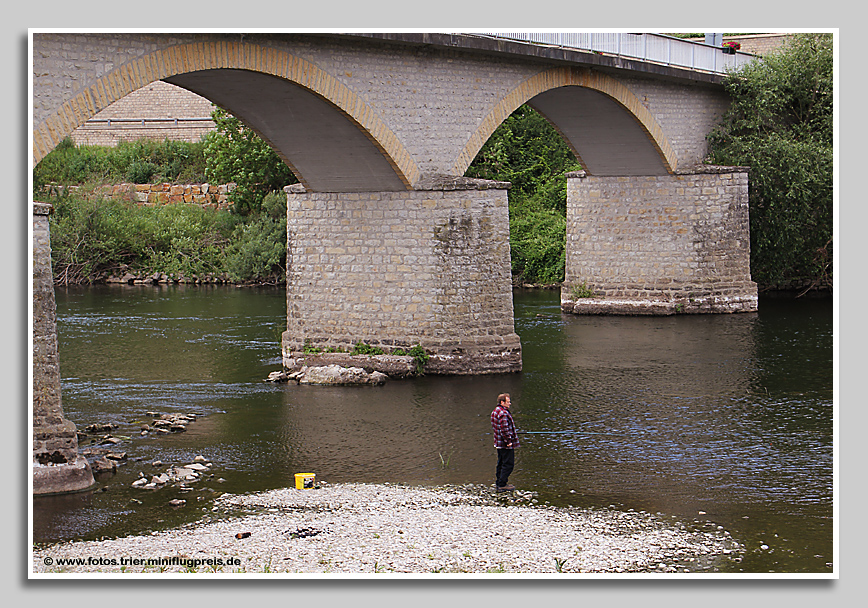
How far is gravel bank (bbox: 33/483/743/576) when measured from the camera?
26.9ft

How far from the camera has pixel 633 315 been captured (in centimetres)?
2464

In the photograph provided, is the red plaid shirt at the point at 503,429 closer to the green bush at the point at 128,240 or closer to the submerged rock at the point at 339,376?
the submerged rock at the point at 339,376

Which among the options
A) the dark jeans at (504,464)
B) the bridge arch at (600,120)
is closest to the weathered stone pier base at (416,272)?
the bridge arch at (600,120)

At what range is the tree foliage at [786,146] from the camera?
25156mm

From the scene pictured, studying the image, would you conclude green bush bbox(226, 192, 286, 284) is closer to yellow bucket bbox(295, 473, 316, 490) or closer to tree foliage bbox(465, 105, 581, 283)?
tree foliage bbox(465, 105, 581, 283)

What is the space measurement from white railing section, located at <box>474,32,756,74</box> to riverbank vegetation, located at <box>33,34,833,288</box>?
0.58 m

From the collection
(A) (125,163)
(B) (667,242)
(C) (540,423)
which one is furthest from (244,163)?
(C) (540,423)

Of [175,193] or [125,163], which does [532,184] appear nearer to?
[175,193]

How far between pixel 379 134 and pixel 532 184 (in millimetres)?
19798

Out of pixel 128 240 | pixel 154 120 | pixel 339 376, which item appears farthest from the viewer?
pixel 154 120

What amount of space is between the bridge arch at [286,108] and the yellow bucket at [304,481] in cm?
406

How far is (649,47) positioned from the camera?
2169cm

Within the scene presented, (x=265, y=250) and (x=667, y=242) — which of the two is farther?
(x=265, y=250)
